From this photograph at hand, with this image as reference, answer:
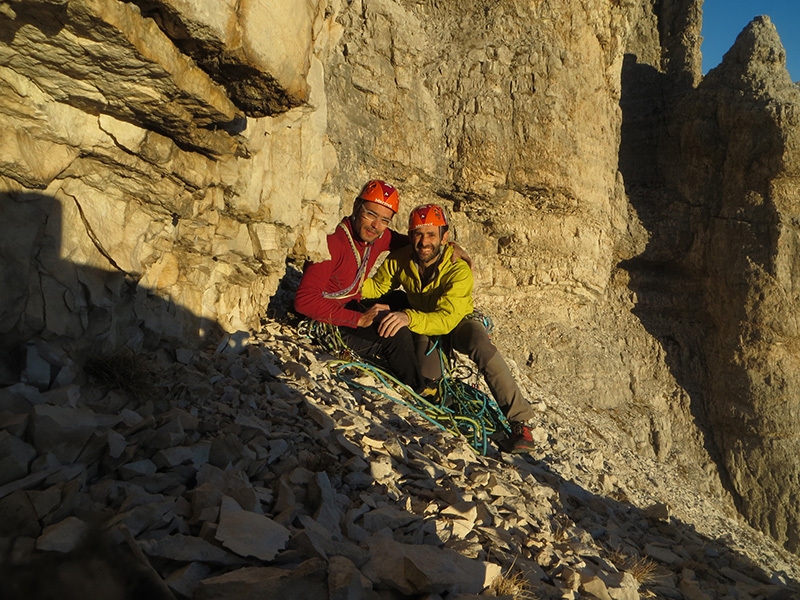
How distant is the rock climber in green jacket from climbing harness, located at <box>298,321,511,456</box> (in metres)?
0.18

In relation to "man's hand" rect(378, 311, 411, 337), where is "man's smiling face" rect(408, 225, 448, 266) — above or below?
above

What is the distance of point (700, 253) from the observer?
14.3m

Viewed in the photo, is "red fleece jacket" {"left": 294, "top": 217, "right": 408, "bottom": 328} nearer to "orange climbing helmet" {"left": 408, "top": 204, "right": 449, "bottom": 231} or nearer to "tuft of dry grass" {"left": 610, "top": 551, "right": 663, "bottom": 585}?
"orange climbing helmet" {"left": 408, "top": 204, "right": 449, "bottom": 231}

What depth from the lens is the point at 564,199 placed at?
1243 cm

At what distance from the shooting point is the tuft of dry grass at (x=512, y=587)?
7.36 feet

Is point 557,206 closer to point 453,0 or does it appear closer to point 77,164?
point 453,0

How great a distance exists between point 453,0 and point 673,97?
24.5 feet

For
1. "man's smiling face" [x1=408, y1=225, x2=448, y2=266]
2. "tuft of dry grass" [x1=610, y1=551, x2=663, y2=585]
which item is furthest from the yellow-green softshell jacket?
"tuft of dry grass" [x1=610, y1=551, x2=663, y2=585]

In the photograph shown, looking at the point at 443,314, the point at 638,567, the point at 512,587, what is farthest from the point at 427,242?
the point at 512,587

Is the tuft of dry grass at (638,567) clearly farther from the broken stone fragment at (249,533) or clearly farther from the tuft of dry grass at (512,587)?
the broken stone fragment at (249,533)

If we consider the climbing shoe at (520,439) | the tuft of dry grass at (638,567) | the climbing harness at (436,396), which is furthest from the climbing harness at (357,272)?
the tuft of dry grass at (638,567)

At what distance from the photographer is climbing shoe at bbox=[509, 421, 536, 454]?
497 cm

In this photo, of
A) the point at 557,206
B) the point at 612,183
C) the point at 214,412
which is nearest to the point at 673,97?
the point at 612,183

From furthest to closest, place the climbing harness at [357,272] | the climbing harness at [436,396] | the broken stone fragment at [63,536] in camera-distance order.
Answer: the climbing harness at [357,272]
the climbing harness at [436,396]
the broken stone fragment at [63,536]
